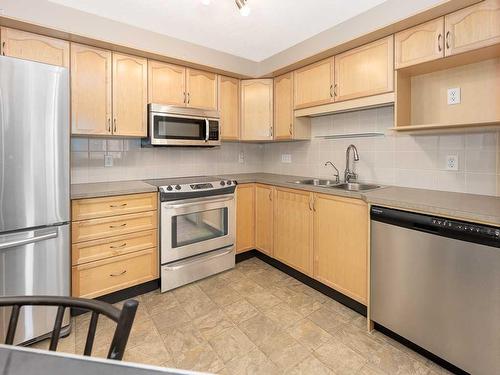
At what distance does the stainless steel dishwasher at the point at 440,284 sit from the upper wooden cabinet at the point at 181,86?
2059mm

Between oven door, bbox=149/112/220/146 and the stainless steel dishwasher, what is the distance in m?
1.82

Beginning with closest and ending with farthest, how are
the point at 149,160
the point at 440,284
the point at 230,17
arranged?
1. the point at 440,284
2. the point at 230,17
3. the point at 149,160

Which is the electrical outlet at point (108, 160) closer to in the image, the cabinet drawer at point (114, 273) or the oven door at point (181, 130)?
A: the oven door at point (181, 130)

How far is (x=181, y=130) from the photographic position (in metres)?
2.77

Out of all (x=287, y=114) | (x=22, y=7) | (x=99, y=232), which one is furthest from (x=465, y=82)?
(x=22, y=7)

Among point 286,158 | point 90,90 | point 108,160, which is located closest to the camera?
point 90,90

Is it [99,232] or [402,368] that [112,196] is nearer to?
[99,232]

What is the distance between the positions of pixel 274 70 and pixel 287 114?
0.50 metres

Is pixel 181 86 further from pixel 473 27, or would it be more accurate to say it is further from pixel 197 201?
pixel 473 27

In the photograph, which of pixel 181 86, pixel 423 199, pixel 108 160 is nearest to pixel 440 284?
pixel 423 199

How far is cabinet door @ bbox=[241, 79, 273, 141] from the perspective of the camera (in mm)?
3244

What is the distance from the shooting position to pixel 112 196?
86.7 inches

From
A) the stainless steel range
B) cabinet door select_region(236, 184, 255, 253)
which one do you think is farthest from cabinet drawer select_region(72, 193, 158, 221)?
cabinet door select_region(236, 184, 255, 253)

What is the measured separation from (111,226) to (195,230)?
74 cm
